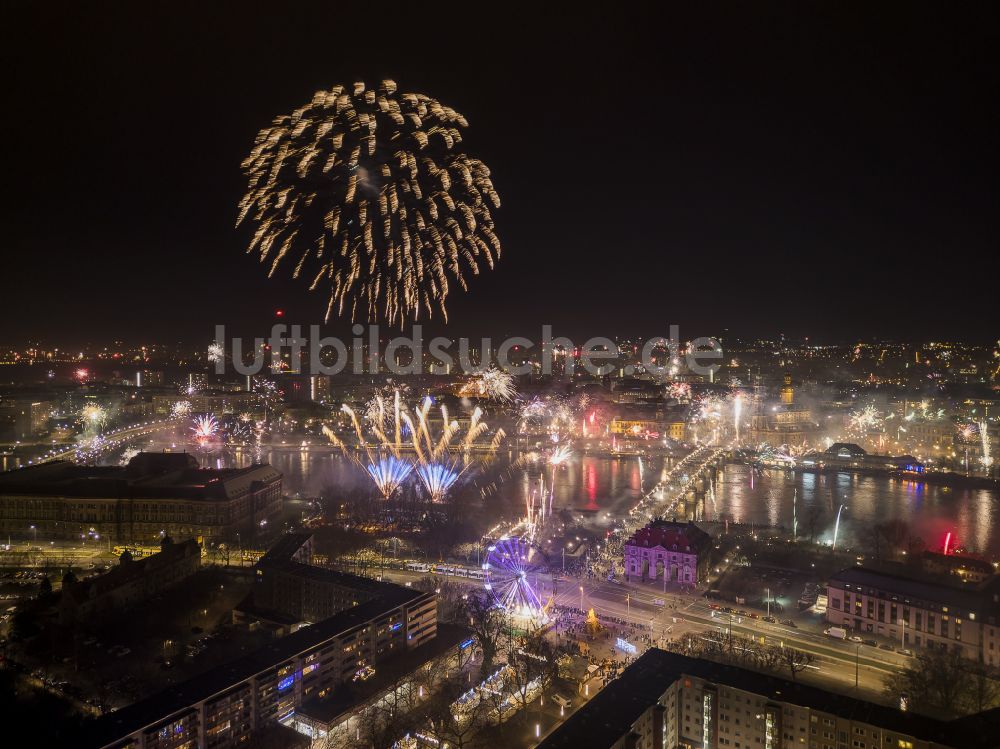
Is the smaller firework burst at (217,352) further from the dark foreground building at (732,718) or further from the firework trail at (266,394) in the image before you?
the dark foreground building at (732,718)

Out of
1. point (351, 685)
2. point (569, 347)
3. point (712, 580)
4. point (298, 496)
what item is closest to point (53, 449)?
point (298, 496)

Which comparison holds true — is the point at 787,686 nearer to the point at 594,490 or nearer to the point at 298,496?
the point at 594,490

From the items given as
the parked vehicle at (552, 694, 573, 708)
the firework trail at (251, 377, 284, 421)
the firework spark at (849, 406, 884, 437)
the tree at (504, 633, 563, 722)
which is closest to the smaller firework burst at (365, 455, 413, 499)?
the tree at (504, 633, 563, 722)

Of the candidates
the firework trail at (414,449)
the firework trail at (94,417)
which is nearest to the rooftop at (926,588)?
the firework trail at (414,449)

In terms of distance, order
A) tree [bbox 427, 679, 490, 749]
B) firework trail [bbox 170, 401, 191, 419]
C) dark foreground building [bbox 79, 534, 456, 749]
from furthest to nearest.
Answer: firework trail [bbox 170, 401, 191, 419], tree [bbox 427, 679, 490, 749], dark foreground building [bbox 79, 534, 456, 749]

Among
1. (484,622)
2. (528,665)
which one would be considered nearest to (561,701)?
(528,665)

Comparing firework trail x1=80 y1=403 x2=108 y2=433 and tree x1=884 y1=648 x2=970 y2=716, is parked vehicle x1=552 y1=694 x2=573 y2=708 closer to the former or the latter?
tree x1=884 y1=648 x2=970 y2=716

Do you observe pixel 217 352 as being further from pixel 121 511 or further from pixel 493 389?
pixel 121 511
